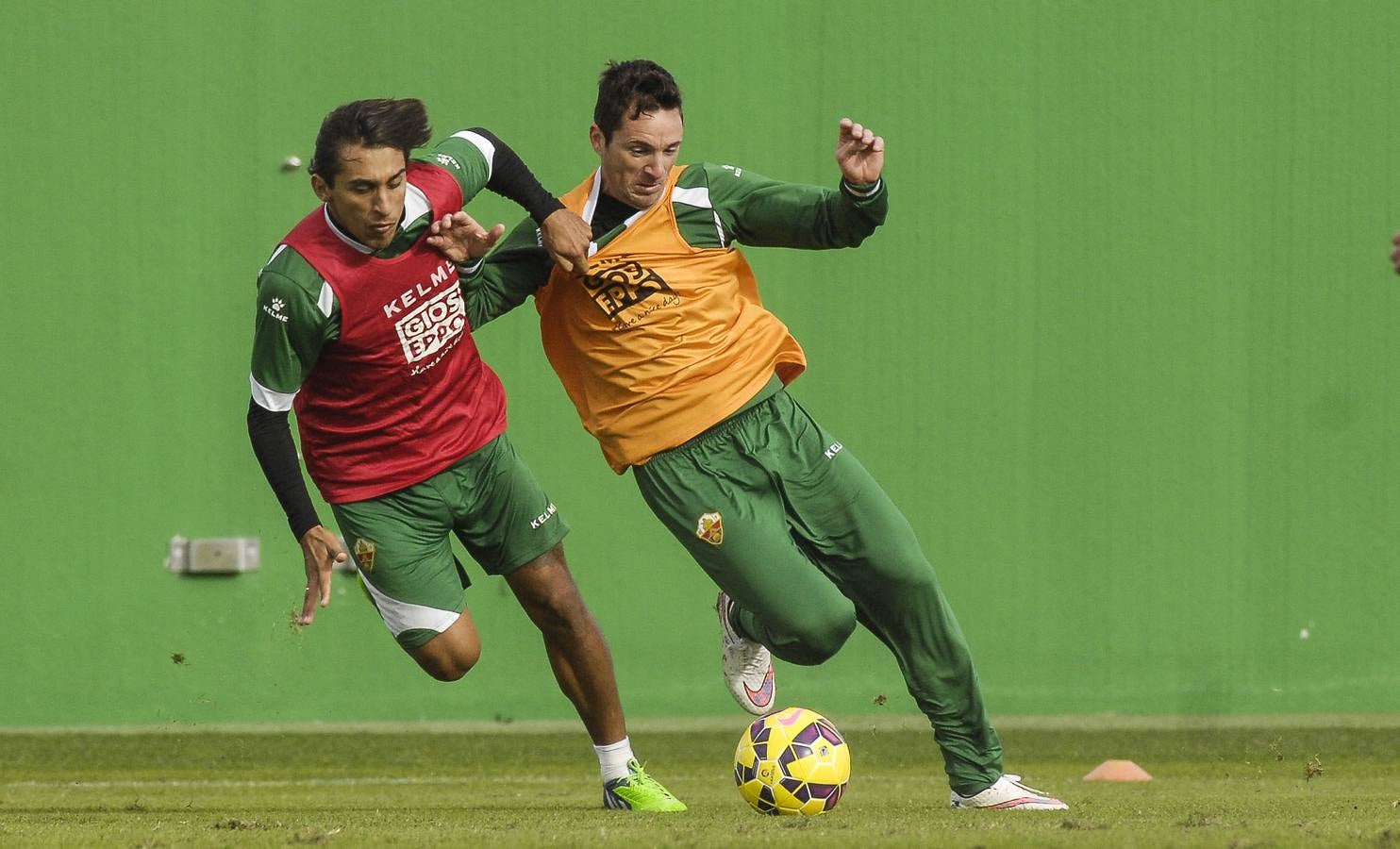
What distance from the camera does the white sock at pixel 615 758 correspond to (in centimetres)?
578

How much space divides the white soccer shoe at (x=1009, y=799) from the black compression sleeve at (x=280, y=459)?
2.20 meters

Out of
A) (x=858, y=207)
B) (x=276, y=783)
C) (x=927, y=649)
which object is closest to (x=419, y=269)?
(x=858, y=207)

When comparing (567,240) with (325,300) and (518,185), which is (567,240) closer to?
(518,185)

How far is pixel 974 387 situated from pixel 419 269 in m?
5.40

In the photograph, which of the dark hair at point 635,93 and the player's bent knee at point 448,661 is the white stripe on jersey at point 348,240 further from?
the player's bent knee at point 448,661

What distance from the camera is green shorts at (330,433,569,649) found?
219 inches

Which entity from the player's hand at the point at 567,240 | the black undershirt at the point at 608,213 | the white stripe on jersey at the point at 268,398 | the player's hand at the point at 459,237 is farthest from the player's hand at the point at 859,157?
the white stripe on jersey at the point at 268,398

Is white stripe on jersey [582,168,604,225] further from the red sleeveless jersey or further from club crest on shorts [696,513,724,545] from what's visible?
club crest on shorts [696,513,724,545]

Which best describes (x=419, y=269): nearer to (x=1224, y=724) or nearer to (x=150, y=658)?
(x=150, y=658)

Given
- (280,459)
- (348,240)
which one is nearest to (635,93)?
(348,240)

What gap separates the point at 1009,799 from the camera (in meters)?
5.34

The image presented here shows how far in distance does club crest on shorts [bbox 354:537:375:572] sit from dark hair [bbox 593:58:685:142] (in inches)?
59.3

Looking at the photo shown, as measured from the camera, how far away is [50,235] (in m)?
9.66

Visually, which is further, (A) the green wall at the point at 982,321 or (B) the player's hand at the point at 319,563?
(A) the green wall at the point at 982,321
